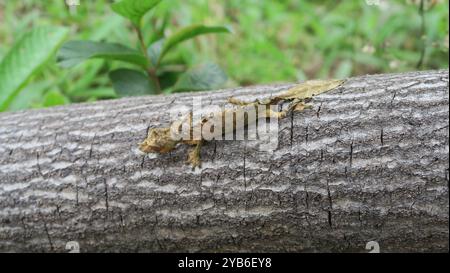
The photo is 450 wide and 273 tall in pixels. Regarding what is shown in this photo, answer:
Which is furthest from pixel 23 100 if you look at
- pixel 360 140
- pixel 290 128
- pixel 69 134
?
pixel 360 140

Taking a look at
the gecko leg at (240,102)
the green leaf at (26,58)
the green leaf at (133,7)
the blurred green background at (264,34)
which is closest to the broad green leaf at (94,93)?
the blurred green background at (264,34)

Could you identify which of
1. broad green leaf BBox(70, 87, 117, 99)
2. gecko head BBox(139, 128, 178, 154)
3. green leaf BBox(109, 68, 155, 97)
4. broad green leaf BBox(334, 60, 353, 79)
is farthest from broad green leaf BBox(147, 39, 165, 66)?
broad green leaf BBox(334, 60, 353, 79)

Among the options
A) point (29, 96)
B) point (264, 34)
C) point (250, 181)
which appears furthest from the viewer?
point (264, 34)

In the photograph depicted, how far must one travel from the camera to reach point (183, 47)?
4.41 metres

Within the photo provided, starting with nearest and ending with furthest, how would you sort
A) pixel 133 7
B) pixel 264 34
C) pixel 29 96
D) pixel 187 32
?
pixel 133 7 → pixel 187 32 → pixel 29 96 → pixel 264 34

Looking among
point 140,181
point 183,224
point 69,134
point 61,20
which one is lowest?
point 183,224

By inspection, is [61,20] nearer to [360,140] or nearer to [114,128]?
[114,128]

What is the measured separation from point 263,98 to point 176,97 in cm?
35

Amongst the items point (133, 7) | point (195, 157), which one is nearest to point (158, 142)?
point (195, 157)

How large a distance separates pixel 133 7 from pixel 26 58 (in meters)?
0.72

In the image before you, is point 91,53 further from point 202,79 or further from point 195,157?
point 195,157

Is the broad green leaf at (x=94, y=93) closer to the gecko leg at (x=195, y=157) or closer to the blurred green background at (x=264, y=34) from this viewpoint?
the blurred green background at (x=264, y=34)

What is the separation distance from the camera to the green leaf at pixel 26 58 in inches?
98.8

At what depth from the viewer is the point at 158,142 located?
1792 millimetres
